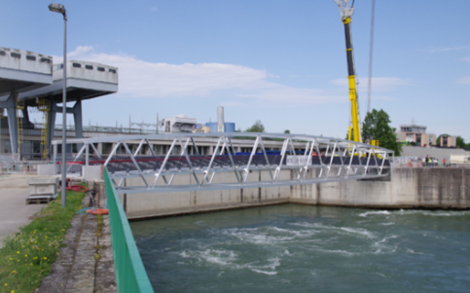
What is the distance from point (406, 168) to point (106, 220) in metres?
40.0

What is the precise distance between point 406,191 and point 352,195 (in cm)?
613

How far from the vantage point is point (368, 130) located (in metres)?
69.2

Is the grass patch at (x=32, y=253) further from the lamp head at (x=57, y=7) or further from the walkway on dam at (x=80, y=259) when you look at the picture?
the lamp head at (x=57, y=7)

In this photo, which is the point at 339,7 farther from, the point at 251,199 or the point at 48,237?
the point at 48,237

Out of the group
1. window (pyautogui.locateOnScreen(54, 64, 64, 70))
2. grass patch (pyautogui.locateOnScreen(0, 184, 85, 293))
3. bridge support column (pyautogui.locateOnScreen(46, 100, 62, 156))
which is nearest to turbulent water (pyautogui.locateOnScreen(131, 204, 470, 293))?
grass patch (pyautogui.locateOnScreen(0, 184, 85, 293))

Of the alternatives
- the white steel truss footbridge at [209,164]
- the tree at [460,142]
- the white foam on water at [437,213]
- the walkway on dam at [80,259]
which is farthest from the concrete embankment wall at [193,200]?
the tree at [460,142]

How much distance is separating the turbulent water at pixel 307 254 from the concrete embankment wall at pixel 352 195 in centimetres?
305

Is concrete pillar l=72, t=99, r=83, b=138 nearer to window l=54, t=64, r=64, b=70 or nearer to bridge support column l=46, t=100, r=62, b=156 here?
bridge support column l=46, t=100, r=62, b=156

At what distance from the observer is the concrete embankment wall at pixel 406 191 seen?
41.4 metres

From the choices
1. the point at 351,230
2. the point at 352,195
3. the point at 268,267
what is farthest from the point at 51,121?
the point at 268,267

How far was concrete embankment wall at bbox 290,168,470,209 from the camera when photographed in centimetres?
4138

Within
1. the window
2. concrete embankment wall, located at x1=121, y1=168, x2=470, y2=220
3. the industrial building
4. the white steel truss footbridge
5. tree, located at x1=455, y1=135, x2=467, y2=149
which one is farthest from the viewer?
tree, located at x1=455, y1=135, x2=467, y2=149

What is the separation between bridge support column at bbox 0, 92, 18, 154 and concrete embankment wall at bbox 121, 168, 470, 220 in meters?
17.1

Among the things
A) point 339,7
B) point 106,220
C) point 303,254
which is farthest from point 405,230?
point 339,7
